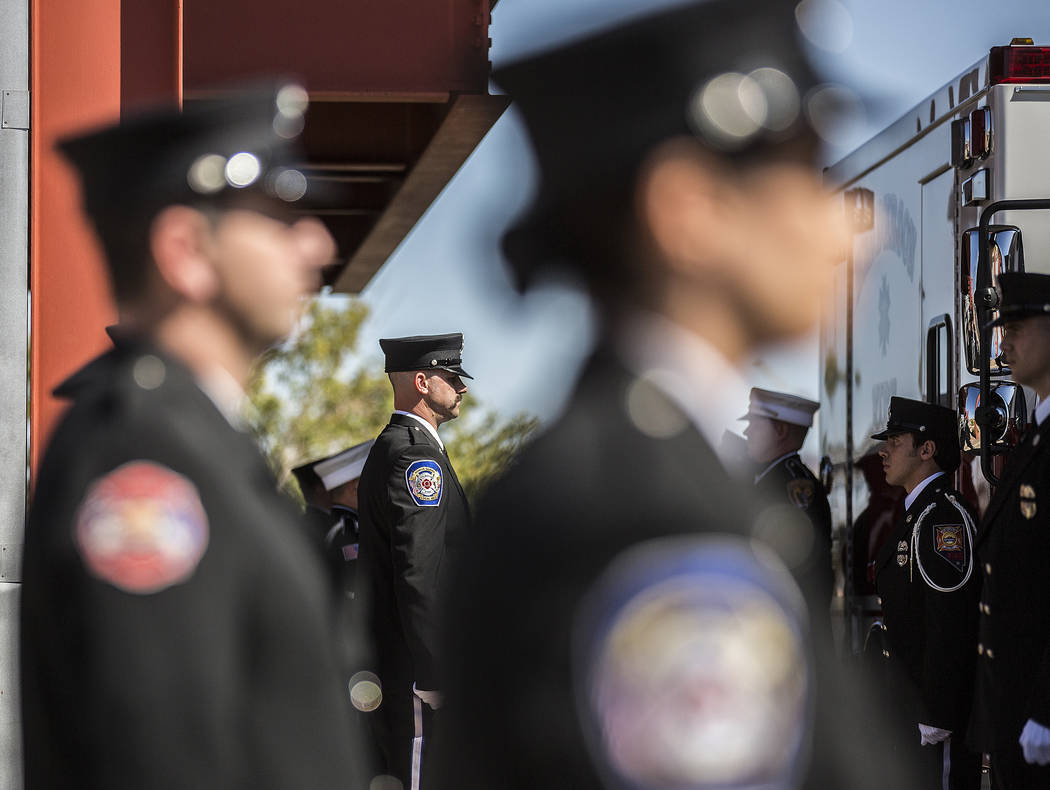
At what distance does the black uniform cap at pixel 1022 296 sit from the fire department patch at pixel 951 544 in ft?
3.40

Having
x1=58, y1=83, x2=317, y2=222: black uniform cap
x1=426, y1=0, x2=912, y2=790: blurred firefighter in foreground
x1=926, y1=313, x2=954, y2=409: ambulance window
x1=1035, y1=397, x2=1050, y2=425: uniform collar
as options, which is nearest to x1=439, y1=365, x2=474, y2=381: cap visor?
x1=926, y1=313, x2=954, y2=409: ambulance window

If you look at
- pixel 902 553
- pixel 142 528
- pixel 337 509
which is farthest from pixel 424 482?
pixel 142 528

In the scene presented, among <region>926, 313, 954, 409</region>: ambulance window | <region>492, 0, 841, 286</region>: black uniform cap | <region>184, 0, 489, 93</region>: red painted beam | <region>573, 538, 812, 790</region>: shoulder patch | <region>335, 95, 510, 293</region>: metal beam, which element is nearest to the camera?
<region>573, 538, 812, 790</region>: shoulder patch

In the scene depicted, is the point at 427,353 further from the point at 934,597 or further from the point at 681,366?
the point at 681,366

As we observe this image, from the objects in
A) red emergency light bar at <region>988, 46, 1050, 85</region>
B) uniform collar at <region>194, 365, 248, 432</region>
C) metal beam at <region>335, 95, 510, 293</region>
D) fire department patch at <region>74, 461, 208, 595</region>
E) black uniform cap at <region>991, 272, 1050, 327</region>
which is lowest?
fire department patch at <region>74, 461, 208, 595</region>

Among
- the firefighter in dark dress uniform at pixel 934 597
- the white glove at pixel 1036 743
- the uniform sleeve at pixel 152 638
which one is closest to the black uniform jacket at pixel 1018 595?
the white glove at pixel 1036 743

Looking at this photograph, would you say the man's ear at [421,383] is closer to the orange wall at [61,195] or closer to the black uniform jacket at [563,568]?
the orange wall at [61,195]

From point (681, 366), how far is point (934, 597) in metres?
3.70

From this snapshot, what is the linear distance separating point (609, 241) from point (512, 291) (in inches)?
4.4

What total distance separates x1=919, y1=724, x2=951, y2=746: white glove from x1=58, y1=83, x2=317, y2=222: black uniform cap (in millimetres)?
3484

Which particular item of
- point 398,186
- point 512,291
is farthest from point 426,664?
point 398,186

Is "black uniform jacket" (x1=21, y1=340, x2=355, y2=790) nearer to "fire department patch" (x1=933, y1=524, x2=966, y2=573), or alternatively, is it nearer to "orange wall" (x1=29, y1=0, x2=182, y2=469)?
"orange wall" (x1=29, y1=0, x2=182, y2=469)

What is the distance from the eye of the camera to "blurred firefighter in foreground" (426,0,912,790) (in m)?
0.87

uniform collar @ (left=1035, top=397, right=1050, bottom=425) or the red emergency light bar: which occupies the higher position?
the red emergency light bar
